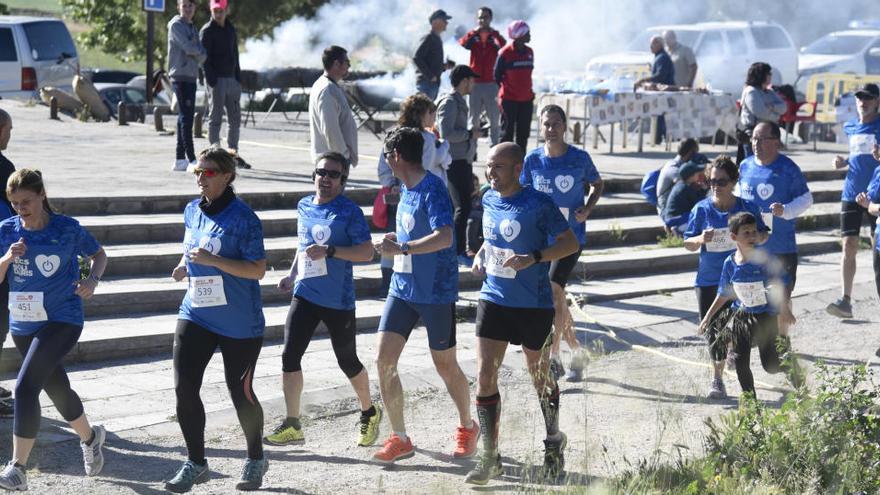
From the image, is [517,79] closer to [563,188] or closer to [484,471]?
[563,188]

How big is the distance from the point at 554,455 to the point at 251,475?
1535 mm

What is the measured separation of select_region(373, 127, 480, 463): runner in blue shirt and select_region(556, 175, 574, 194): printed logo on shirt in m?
2.14

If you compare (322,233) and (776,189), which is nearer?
(322,233)

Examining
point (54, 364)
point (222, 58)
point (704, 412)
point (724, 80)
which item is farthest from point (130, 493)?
point (724, 80)

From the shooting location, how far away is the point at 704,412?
8445 mm

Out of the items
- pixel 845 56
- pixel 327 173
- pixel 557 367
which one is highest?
pixel 845 56

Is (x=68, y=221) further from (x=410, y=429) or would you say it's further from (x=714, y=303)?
(x=714, y=303)

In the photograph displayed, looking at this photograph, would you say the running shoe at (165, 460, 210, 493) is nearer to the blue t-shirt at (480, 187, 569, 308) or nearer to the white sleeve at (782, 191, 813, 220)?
the blue t-shirt at (480, 187, 569, 308)

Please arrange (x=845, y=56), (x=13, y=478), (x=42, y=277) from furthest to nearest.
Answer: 1. (x=845, y=56)
2. (x=42, y=277)
3. (x=13, y=478)

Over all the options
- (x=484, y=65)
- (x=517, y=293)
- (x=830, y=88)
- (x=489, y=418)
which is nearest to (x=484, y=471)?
(x=489, y=418)

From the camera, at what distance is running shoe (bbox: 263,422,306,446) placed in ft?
24.6

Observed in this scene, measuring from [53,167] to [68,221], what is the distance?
323 inches

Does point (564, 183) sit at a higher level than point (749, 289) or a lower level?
higher

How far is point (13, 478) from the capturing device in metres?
6.40
